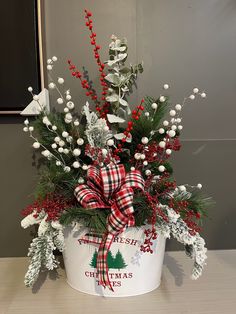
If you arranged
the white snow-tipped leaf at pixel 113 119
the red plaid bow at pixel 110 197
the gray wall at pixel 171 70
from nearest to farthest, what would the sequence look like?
the red plaid bow at pixel 110 197, the white snow-tipped leaf at pixel 113 119, the gray wall at pixel 171 70

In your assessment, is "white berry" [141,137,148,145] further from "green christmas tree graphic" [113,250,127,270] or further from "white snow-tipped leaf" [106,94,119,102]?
"green christmas tree graphic" [113,250,127,270]

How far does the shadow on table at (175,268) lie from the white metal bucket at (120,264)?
84 mm

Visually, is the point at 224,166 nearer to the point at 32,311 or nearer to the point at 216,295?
the point at 216,295

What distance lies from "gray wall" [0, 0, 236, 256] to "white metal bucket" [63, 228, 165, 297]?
0.24 meters

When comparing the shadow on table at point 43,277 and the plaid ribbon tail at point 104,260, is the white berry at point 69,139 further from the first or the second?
the shadow on table at point 43,277

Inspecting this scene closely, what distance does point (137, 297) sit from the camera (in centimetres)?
69

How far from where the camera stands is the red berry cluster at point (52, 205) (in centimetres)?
65

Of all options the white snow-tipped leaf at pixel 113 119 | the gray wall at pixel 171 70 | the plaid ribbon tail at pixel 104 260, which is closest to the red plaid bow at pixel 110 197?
the plaid ribbon tail at pixel 104 260

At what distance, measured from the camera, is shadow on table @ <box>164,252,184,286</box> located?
771 mm

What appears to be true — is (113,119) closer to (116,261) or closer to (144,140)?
(144,140)

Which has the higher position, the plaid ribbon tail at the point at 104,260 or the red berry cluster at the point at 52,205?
the red berry cluster at the point at 52,205

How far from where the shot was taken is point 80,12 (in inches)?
32.1

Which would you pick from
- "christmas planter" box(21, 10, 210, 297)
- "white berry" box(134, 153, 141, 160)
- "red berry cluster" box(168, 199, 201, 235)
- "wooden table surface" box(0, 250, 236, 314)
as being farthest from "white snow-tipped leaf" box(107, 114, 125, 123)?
"wooden table surface" box(0, 250, 236, 314)

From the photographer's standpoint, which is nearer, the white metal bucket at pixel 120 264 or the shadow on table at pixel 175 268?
the white metal bucket at pixel 120 264
